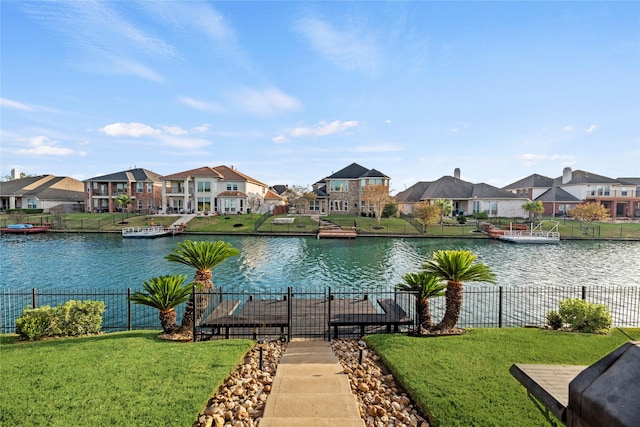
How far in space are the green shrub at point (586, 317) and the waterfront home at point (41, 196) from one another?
3125 inches

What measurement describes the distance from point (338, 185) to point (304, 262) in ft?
117

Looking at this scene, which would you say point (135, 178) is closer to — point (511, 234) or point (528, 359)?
point (511, 234)

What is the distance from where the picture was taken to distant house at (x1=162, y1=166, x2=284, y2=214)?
5594cm

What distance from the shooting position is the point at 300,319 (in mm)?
10016

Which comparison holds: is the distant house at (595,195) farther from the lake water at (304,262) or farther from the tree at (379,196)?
the tree at (379,196)

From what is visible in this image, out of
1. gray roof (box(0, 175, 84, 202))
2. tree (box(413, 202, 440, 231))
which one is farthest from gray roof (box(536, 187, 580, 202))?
gray roof (box(0, 175, 84, 202))

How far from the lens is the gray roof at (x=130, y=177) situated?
201 feet

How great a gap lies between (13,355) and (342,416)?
7616 millimetres

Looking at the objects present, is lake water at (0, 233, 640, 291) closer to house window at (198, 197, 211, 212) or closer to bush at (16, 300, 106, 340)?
bush at (16, 300, 106, 340)

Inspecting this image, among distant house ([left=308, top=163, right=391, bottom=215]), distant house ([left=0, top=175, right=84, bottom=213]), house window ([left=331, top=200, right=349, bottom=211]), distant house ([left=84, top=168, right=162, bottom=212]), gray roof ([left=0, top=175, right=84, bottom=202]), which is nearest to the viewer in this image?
distant house ([left=308, top=163, right=391, bottom=215])

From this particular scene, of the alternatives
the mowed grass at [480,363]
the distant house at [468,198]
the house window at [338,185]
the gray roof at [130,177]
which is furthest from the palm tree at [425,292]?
the gray roof at [130,177]

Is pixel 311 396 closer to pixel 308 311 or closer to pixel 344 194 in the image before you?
pixel 308 311

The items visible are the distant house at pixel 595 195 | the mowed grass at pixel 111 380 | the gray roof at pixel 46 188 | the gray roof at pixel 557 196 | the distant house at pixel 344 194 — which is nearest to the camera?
the mowed grass at pixel 111 380

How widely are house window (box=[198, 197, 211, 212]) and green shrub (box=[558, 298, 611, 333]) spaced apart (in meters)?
53.6
